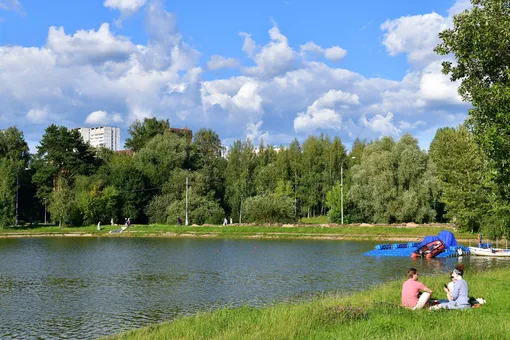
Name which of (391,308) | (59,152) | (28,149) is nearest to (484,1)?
(391,308)

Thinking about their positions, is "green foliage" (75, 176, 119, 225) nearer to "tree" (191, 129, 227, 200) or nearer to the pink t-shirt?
"tree" (191, 129, 227, 200)

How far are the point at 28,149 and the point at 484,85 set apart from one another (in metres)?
97.8

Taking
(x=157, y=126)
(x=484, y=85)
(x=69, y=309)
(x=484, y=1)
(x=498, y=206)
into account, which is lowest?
(x=69, y=309)

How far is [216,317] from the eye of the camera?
54.4 feet

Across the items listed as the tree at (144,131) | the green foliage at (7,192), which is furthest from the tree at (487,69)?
the tree at (144,131)

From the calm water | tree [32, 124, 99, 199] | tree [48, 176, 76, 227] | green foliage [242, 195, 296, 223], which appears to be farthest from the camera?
tree [32, 124, 99, 199]

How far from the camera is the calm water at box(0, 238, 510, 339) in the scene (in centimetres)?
2048

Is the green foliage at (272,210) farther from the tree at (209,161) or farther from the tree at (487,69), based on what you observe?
the tree at (487,69)

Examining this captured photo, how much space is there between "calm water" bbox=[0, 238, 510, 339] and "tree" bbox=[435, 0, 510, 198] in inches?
398

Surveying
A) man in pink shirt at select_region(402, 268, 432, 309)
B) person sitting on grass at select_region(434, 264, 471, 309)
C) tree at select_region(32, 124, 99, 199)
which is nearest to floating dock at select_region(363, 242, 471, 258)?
person sitting on grass at select_region(434, 264, 471, 309)

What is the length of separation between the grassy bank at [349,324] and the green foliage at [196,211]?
205 ft

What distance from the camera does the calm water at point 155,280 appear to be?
20.5 meters

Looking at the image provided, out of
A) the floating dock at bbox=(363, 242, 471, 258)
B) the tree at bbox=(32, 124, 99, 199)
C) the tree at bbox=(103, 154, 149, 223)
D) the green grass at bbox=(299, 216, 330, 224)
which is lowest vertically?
the floating dock at bbox=(363, 242, 471, 258)

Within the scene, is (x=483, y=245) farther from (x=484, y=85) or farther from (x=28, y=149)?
(x=28, y=149)
